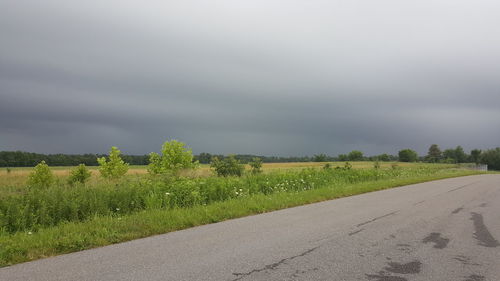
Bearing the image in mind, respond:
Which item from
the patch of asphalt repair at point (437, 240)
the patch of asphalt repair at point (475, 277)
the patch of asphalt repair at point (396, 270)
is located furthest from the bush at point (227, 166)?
the patch of asphalt repair at point (475, 277)

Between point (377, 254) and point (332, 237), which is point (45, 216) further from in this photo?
point (377, 254)

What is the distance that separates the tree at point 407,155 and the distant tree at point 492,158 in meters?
30.4

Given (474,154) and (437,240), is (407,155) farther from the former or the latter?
(437,240)

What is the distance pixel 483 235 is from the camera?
7.77 meters

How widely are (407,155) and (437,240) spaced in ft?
554

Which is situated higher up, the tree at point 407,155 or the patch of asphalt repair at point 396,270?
the tree at point 407,155

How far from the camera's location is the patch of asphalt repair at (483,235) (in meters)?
7.00

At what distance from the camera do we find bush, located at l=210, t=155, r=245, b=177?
115 feet

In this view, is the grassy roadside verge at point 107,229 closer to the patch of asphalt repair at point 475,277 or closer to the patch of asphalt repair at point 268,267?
the patch of asphalt repair at point 268,267

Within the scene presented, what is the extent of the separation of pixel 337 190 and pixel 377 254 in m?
11.0

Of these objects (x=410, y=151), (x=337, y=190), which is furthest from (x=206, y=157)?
(x=337, y=190)

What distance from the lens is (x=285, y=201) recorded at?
41.4 ft

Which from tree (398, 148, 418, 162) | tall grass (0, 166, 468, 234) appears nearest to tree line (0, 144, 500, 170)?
tree (398, 148, 418, 162)

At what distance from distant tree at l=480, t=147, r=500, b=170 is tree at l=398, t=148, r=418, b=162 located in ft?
99.7
